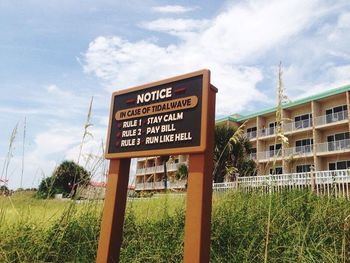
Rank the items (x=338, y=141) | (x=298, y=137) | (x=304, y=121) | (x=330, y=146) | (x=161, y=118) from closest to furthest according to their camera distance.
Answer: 1. (x=161, y=118)
2. (x=338, y=141)
3. (x=330, y=146)
4. (x=304, y=121)
5. (x=298, y=137)

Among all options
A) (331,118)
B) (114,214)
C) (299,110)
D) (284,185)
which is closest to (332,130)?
(331,118)

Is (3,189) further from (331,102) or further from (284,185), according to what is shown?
(331,102)

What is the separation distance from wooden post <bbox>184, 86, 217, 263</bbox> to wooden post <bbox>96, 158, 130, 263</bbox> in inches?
46.3

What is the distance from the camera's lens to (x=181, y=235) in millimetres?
4602

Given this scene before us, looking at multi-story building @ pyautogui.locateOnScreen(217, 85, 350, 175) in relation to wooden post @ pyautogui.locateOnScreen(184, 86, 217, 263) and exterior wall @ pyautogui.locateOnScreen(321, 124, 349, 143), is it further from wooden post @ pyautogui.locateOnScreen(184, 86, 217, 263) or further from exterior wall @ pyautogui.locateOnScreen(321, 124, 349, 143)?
wooden post @ pyautogui.locateOnScreen(184, 86, 217, 263)

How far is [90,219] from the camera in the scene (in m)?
5.29

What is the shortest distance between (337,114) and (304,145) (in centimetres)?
410

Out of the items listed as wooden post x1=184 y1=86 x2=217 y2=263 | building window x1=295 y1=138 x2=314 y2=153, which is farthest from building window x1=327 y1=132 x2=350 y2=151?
wooden post x1=184 y1=86 x2=217 y2=263

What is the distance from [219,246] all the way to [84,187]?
2.18m

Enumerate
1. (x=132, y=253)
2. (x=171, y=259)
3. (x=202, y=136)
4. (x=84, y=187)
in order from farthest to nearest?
(x=84, y=187)
(x=132, y=253)
(x=171, y=259)
(x=202, y=136)

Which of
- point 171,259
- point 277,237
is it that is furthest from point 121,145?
point 277,237

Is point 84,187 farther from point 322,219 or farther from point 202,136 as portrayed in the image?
point 322,219

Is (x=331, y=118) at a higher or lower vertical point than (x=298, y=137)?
higher

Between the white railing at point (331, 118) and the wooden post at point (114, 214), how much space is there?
1082 inches
